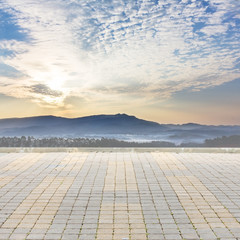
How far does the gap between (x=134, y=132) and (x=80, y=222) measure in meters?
41.4

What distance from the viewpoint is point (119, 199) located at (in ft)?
16.9

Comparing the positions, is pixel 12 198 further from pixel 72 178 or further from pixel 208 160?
pixel 208 160

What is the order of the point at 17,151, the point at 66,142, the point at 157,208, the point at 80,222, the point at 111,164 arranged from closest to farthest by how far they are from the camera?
the point at 80,222, the point at 157,208, the point at 111,164, the point at 17,151, the point at 66,142

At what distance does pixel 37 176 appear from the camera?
6871 millimetres

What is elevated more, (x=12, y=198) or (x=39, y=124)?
(x=39, y=124)

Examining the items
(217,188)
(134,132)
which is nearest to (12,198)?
(217,188)

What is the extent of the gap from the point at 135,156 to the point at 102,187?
12.9 feet

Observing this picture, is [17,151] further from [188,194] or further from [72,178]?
[188,194]

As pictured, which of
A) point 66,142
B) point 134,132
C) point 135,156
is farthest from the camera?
point 134,132

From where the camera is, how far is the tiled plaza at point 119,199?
12.7 ft

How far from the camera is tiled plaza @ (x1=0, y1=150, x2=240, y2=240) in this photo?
12.7ft

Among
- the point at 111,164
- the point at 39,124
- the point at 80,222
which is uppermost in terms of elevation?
the point at 39,124

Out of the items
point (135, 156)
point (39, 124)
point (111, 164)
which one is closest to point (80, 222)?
point (111, 164)

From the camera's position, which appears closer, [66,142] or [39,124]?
[66,142]
